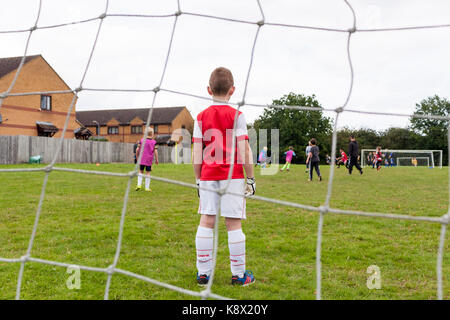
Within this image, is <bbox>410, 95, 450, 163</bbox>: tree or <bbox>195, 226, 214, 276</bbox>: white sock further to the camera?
<bbox>410, 95, 450, 163</bbox>: tree

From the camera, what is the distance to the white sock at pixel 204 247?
9.09ft

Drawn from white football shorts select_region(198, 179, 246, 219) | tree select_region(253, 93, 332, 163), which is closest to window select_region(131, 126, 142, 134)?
tree select_region(253, 93, 332, 163)

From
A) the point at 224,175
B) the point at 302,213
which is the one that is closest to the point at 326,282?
the point at 224,175

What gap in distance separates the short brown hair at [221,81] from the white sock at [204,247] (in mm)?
1007

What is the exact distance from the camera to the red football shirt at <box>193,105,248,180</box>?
2742 mm

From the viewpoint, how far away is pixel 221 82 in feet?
9.17

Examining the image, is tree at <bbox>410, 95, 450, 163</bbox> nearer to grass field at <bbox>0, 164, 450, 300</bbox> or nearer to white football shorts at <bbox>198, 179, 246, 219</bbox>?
grass field at <bbox>0, 164, 450, 300</bbox>

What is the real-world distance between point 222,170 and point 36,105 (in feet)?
82.3

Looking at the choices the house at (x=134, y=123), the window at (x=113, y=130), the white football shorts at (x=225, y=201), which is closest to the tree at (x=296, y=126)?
the white football shorts at (x=225, y=201)

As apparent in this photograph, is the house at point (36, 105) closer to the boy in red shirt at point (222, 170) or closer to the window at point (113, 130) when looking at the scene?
the window at point (113, 130)

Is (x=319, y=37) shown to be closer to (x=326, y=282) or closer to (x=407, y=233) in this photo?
(x=326, y=282)

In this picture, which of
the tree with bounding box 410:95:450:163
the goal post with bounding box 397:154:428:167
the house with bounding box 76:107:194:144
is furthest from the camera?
the house with bounding box 76:107:194:144

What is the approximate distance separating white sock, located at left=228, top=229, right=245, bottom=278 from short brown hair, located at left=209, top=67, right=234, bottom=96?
1.02 m

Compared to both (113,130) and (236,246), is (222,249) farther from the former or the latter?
(113,130)
